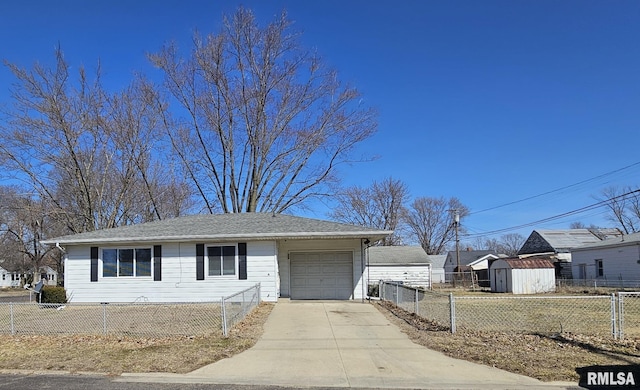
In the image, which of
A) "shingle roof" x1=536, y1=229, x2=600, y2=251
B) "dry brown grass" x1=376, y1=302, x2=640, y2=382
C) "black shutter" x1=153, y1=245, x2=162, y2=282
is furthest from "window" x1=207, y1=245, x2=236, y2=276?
"shingle roof" x1=536, y1=229, x2=600, y2=251

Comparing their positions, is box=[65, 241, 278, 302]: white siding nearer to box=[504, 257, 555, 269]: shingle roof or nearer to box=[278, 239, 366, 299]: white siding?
box=[278, 239, 366, 299]: white siding

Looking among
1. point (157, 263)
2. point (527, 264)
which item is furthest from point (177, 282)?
point (527, 264)

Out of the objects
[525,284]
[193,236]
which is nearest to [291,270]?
[193,236]

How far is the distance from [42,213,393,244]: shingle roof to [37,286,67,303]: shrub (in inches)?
70.5

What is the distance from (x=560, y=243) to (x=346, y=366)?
145ft

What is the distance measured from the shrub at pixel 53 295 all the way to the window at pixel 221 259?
564 centimetres

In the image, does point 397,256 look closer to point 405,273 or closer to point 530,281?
point 405,273

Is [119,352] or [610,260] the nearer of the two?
[119,352]

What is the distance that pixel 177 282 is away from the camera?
18.1m

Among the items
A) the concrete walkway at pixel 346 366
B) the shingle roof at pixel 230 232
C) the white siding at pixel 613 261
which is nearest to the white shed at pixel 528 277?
the white siding at pixel 613 261

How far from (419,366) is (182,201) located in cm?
3495

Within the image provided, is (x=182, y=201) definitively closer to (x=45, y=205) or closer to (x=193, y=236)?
(x=45, y=205)

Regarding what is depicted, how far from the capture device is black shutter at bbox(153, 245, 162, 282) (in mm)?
18203

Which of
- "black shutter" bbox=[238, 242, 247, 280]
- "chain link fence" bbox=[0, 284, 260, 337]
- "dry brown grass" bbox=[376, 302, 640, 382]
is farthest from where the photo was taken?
"black shutter" bbox=[238, 242, 247, 280]
